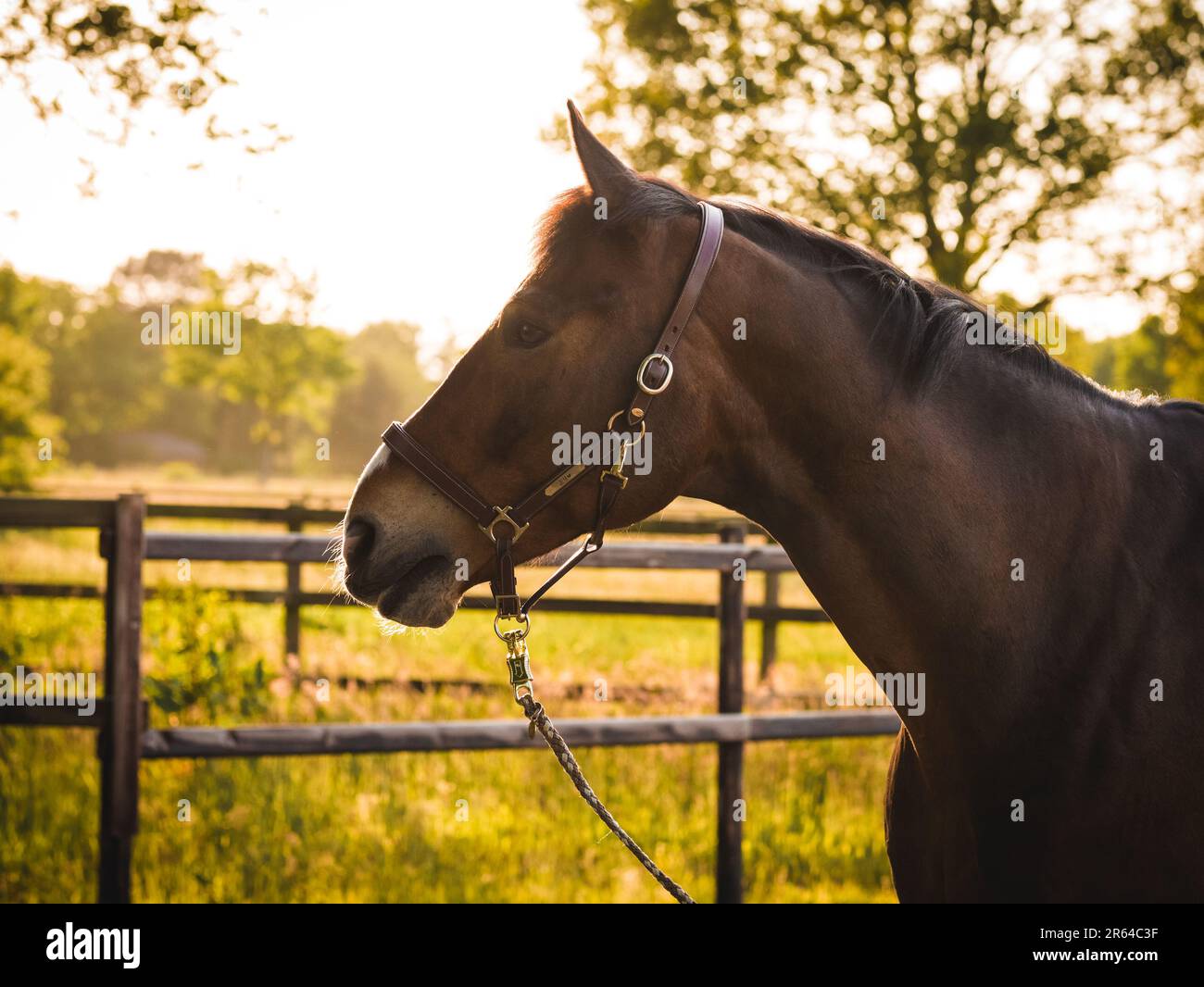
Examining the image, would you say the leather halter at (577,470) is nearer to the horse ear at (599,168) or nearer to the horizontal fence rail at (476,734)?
the horse ear at (599,168)

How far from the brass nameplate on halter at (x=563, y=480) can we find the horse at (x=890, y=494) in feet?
0.10

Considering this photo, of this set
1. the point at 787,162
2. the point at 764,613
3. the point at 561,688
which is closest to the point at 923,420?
the point at 561,688

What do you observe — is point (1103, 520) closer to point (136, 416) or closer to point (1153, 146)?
point (1153, 146)

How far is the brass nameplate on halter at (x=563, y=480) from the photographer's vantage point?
7.09ft

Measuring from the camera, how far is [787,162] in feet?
46.1

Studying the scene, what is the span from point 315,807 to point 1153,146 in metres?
14.5

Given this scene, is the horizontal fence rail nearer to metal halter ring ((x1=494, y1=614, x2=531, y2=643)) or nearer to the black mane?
metal halter ring ((x1=494, y1=614, x2=531, y2=643))

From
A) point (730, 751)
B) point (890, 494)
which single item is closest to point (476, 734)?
point (730, 751)

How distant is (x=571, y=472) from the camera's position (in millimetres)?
2160

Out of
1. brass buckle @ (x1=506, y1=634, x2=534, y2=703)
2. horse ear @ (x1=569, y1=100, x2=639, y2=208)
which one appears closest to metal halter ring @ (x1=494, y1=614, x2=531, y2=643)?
brass buckle @ (x1=506, y1=634, x2=534, y2=703)

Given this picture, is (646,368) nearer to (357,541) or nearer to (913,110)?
(357,541)

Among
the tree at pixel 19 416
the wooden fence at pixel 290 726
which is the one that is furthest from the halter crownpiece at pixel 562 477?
the tree at pixel 19 416

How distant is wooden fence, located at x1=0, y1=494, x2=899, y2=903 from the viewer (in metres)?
4.07
